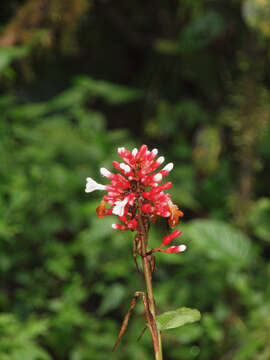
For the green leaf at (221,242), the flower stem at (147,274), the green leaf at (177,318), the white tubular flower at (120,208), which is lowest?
the green leaf at (177,318)

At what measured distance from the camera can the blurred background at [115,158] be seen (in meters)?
2.36

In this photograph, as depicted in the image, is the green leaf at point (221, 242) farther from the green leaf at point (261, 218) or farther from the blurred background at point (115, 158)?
the green leaf at point (261, 218)

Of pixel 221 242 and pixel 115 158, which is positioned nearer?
pixel 221 242

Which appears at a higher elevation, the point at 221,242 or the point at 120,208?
the point at 221,242

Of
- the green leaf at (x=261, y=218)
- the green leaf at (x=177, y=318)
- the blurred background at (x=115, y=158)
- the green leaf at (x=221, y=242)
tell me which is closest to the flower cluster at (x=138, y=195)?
the green leaf at (x=177, y=318)

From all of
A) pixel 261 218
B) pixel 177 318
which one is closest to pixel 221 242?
pixel 261 218

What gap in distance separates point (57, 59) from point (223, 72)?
1686 millimetres

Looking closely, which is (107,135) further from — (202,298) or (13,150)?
(202,298)

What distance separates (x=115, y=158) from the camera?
10.3 feet

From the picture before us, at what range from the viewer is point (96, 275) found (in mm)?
2740

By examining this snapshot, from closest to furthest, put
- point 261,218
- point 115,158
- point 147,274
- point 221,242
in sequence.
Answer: point 147,274
point 221,242
point 261,218
point 115,158

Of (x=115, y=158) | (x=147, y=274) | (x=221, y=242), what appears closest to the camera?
(x=147, y=274)

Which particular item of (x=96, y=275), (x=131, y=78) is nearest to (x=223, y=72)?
(x=131, y=78)

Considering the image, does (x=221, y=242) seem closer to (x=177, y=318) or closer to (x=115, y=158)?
(x=115, y=158)
